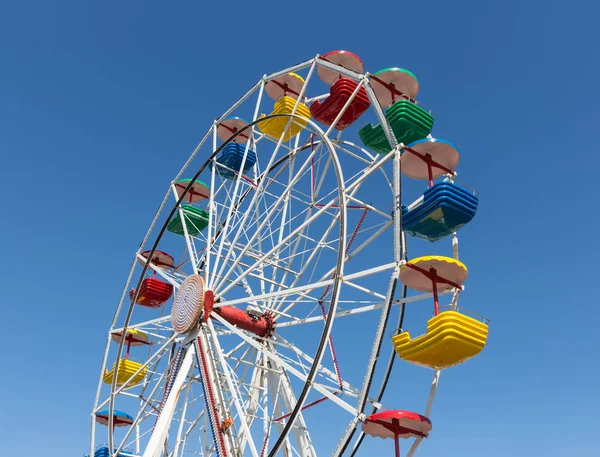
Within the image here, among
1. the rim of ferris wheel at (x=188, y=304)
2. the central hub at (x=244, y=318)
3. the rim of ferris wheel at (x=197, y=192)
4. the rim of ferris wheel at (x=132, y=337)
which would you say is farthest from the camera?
the rim of ferris wheel at (x=197, y=192)

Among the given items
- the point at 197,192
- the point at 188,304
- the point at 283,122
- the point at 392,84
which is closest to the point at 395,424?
the point at 188,304

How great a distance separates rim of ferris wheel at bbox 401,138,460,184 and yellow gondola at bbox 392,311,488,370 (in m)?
3.13

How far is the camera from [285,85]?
15.0 metres

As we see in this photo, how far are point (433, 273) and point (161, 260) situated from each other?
9.16m

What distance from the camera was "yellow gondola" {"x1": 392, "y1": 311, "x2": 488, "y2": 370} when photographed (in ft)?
25.9

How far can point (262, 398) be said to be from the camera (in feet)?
40.3

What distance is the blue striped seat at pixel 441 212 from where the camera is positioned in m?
9.15

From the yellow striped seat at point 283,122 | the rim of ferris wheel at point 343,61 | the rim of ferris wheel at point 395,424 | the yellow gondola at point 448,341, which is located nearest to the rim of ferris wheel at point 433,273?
the yellow gondola at point 448,341

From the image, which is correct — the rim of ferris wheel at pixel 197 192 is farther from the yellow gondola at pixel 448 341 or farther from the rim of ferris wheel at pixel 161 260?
the yellow gondola at pixel 448 341

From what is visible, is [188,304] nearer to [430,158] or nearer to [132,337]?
[132,337]

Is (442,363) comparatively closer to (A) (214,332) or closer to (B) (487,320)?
(B) (487,320)

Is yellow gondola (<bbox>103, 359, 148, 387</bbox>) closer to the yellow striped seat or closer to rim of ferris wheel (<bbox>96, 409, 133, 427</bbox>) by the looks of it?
rim of ferris wheel (<bbox>96, 409, 133, 427</bbox>)

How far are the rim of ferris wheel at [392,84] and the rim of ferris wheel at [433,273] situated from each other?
17.5 ft

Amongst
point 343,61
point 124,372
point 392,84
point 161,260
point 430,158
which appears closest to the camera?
point 430,158
